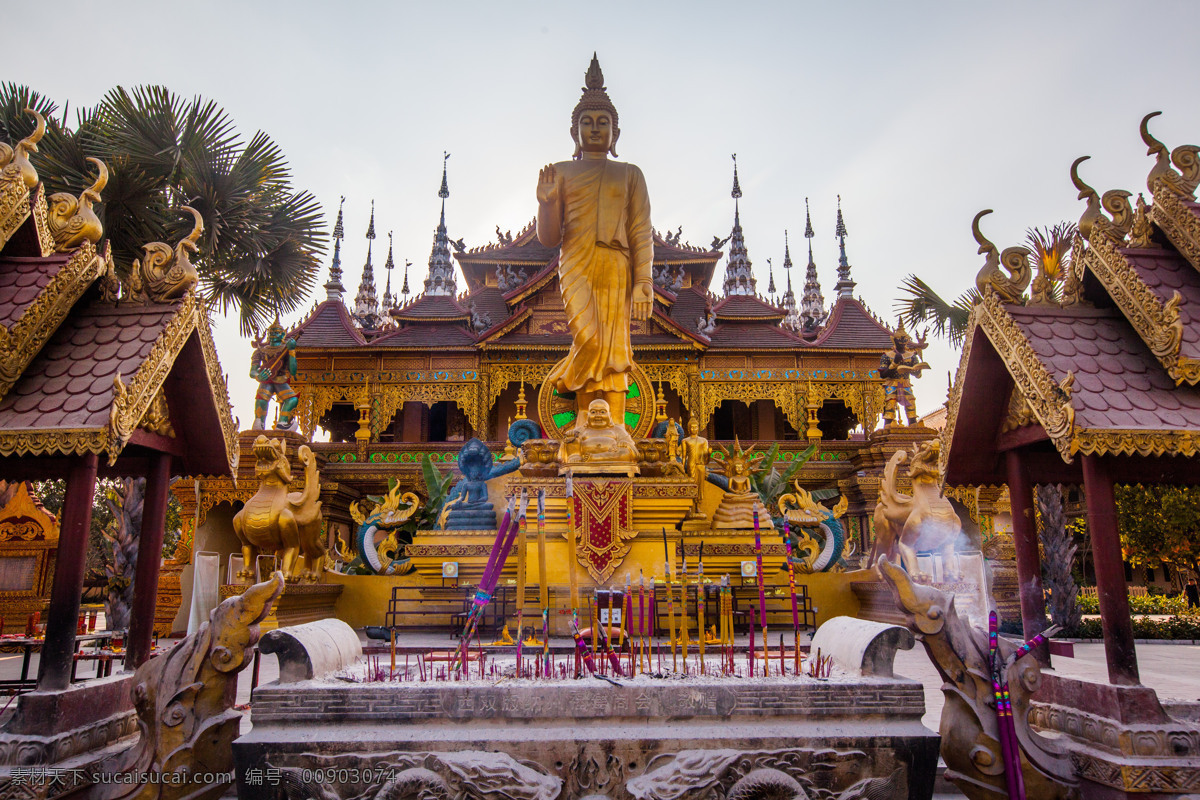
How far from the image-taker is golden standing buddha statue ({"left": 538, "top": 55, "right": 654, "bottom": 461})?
10891mm

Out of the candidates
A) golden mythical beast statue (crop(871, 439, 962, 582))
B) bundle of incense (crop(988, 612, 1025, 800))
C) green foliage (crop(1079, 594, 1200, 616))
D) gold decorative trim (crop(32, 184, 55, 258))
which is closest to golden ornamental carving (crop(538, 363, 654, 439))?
golden mythical beast statue (crop(871, 439, 962, 582))

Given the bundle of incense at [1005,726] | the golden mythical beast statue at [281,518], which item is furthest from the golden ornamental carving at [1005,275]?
the golden mythical beast statue at [281,518]

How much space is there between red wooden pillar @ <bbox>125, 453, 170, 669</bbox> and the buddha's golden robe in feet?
21.8

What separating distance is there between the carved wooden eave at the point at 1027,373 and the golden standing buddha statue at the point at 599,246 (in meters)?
6.31

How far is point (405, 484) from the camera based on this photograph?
68.1ft

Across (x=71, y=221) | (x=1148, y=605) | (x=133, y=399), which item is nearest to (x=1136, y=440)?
(x=133, y=399)

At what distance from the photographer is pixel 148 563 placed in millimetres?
5016

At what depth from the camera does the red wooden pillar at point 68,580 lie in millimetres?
3982

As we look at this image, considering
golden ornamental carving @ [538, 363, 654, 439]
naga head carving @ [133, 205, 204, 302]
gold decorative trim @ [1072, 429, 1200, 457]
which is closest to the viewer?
gold decorative trim @ [1072, 429, 1200, 457]

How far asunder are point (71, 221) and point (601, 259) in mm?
7097

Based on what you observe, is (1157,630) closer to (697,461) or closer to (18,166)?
(697,461)

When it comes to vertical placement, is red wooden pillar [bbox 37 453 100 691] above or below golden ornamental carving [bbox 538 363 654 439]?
below

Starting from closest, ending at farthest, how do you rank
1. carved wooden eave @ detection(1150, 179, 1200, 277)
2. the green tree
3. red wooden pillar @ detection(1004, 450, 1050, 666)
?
carved wooden eave @ detection(1150, 179, 1200, 277) < red wooden pillar @ detection(1004, 450, 1050, 666) < the green tree

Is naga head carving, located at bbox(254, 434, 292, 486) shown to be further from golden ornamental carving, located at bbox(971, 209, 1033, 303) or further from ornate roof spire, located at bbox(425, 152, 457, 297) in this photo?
ornate roof spire, located at bbox(425, 152, 457, 297)
